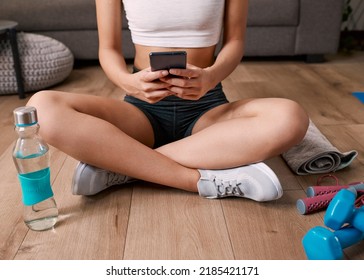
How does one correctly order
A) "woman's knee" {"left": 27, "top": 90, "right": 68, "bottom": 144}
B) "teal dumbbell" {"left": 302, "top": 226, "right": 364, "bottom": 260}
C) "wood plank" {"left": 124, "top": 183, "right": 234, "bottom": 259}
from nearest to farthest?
"teal dumbbell" {"left": 302, "top": 226, "right": 364, "bottom": 260} < "wood plank" {"left": 124, "top": 183, "right": 234, "bottom": 259} < "woman's knee" {"left": 27, "top": 90, "right": 68, "bottom": 144}

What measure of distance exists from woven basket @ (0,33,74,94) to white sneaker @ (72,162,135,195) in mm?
1107

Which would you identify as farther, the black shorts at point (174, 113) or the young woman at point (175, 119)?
the black shorts at point (174, 113)

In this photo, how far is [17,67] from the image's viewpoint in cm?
190

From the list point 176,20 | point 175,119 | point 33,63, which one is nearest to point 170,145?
point 175,119

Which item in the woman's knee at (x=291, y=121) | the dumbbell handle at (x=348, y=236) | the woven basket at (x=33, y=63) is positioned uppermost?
the woman's knee at (x=291, y=121)

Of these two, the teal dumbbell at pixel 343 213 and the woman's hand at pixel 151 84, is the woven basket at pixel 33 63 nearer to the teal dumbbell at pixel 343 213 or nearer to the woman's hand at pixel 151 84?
the woman's hand at pixel 151 84

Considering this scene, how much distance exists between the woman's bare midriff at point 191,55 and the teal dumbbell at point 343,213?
0.52 meters

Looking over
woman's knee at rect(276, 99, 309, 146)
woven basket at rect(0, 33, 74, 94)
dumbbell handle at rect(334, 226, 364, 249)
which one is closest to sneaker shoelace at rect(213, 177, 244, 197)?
woman's knee at rect(276, 99, 309, 146)

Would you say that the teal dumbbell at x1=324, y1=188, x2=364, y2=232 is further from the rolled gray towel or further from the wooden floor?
the rolled gray towel

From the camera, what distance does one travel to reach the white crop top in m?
1.08

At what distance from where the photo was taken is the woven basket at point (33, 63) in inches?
75.5

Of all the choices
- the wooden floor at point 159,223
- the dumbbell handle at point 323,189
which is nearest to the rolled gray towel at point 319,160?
the wooden floor at point 159,223
